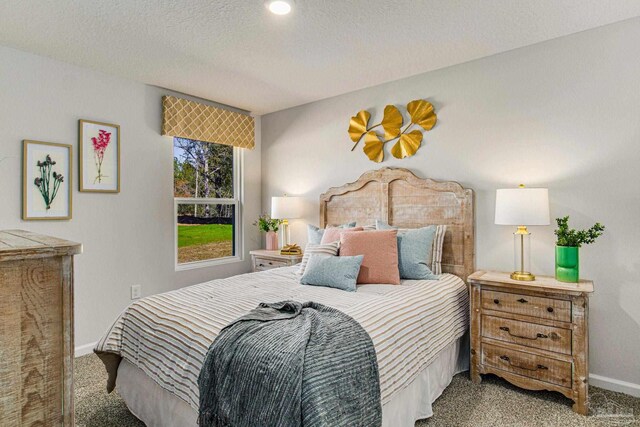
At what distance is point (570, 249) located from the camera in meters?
2.36

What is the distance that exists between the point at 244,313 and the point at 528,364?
1.87m

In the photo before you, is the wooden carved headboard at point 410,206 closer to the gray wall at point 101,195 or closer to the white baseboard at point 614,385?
the white baseboard at point 614,385

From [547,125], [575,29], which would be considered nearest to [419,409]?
[547,125]

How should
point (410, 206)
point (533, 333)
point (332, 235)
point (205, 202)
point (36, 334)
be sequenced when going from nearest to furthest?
point (36, 334)
point (533, 333)
point (332, 235)
point (410, 206)
point (205, 202)

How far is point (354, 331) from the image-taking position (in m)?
1.63

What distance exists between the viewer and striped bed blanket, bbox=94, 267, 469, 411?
5.57 ft

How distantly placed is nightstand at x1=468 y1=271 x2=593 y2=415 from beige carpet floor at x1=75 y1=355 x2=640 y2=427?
0.10m

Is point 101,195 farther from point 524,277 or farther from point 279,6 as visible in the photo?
point 524,277

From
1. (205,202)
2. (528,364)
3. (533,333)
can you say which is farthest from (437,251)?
(205,202)

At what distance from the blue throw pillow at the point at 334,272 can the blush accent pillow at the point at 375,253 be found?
3.8 inches

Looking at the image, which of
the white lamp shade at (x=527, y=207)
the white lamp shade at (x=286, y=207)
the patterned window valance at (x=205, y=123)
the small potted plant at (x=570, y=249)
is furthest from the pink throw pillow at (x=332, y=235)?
the patterned window valance at (x=205, y=123)

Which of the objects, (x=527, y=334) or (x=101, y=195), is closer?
(x=527, y=334)

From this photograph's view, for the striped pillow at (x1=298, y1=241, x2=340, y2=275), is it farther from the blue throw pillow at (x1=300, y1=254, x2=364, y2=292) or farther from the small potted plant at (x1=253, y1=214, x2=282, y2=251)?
the small potted plant at (x1=253, y1=214, x2=282, y2=251)

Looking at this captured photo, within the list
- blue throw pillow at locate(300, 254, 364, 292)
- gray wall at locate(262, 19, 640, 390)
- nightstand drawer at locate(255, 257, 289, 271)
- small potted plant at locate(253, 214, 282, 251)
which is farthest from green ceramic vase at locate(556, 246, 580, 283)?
small potted plant at locate(253, 214, 282, 251)
